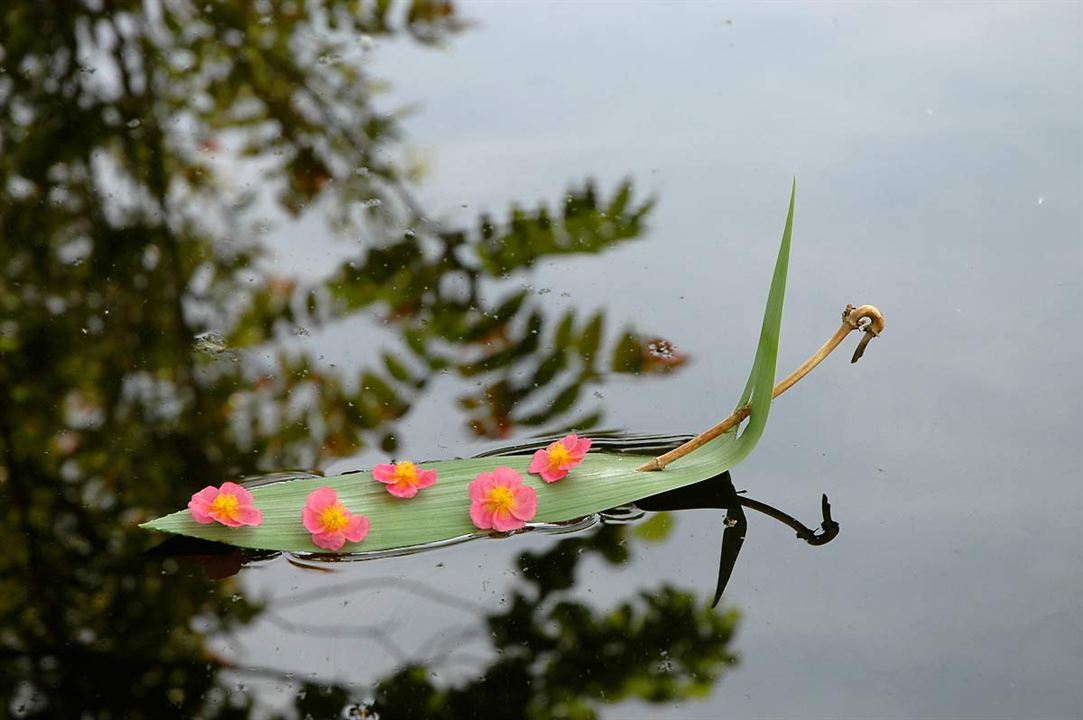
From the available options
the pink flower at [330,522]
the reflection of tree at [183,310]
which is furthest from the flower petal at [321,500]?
the reflection of tree at [183,310]

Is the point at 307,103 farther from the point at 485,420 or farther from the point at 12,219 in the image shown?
the point at 485,420

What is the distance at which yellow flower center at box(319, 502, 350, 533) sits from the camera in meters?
1.03

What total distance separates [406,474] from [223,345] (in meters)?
0.36

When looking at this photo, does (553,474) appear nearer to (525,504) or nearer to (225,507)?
(525,504)

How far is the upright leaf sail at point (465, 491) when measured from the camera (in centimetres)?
104

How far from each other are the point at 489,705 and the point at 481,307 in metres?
0.57

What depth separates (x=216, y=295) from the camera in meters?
1.39

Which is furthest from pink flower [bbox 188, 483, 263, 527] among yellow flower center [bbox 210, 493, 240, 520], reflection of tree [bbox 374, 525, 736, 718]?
reflection of tree [bbox 374, 525, 736, 718]

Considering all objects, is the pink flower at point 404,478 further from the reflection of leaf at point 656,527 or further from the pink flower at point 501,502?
A: the reflection of leaf at point 656,527

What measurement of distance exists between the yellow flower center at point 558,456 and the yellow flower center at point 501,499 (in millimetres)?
52

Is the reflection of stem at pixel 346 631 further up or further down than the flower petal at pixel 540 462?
further down

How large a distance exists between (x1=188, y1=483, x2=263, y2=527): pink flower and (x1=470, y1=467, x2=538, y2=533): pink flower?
0.65ft

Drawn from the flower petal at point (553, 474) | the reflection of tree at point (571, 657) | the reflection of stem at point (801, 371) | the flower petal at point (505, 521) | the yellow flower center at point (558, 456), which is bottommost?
the reflection of tree at point (571, 657)

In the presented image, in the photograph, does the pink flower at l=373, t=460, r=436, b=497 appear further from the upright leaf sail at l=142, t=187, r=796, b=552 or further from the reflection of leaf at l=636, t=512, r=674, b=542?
the reflection of leaf at l=636, t=512, r=674, b=542
